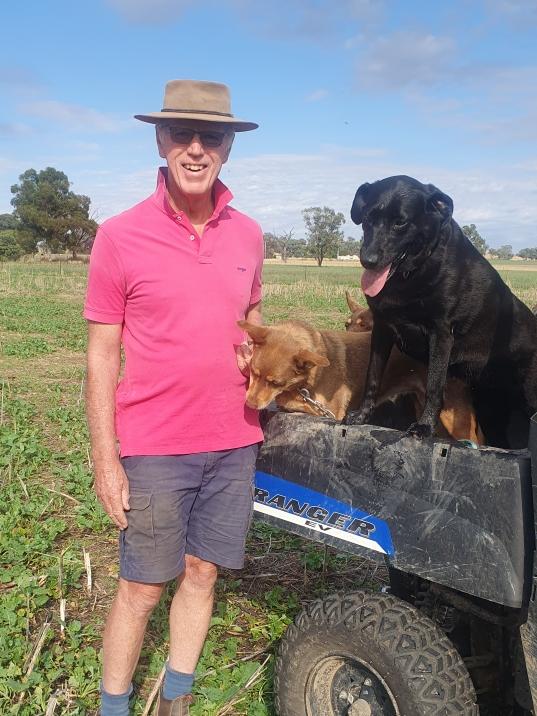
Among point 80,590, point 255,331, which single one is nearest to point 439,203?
point 255,331

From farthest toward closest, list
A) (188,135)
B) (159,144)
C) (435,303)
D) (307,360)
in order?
(307,360)
(435,303)
(159,144)
(188,135)

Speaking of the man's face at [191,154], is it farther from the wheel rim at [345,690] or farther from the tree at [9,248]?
the tree at [9,248]

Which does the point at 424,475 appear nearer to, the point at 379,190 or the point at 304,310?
the point at 379,190

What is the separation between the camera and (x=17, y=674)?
3.17 meters

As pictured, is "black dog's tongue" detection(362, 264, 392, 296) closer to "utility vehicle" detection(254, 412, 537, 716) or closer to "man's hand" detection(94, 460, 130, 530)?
"utility vehicle" detection(254, 412, 537, 716)

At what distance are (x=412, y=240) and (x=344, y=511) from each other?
4.64 feet

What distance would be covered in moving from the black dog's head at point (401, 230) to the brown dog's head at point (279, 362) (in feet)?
2.93

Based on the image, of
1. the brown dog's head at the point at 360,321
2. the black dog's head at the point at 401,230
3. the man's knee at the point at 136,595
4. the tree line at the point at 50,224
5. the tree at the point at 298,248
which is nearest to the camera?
the man's knee at the point at 136,595

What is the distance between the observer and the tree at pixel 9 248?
6662 cm

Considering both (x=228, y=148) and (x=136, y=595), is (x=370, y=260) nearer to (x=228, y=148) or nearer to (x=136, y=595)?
(x=228, y=148)

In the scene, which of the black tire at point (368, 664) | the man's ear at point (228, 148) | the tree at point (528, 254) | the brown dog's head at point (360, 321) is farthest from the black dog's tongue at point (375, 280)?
the tree at point (528, 254)

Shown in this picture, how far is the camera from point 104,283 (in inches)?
104

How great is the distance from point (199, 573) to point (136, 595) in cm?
35

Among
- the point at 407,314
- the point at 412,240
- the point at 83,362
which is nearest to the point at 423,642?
the point at 407,314
